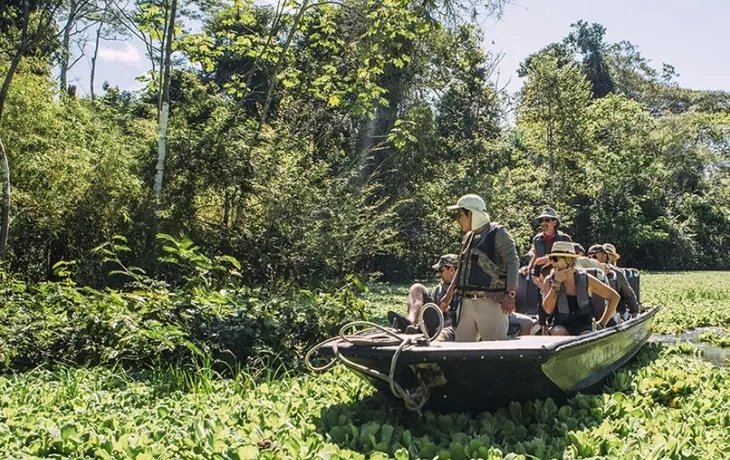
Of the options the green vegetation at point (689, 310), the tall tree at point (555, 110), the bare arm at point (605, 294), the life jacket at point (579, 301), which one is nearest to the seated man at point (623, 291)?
the bare arm at point (605, 294)

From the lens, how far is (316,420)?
→ 4.35 meters

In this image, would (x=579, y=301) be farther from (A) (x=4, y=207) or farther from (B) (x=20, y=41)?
(B) (x=20, y=41)

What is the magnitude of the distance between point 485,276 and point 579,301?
52.7 inches

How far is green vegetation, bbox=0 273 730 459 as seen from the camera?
3.56 meters

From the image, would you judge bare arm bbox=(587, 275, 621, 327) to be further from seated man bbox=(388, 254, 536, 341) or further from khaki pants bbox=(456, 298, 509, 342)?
khaki pants bbox=(456, 298, 509, 342)

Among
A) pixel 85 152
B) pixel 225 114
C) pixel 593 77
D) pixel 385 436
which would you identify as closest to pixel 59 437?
pixel 385 436

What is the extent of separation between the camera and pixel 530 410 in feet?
14.4

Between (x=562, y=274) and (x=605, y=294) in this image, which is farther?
(x=605, y=294)

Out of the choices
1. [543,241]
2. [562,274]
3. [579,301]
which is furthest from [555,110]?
[562,274]

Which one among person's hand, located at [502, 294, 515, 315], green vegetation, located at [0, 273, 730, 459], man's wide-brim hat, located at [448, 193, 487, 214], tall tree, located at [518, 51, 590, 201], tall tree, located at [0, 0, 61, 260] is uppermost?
tall tree, located at [518, 51, 590, 201]

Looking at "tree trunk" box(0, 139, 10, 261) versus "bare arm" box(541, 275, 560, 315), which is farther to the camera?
"tree trunk" box(0, 139, 10, 261)

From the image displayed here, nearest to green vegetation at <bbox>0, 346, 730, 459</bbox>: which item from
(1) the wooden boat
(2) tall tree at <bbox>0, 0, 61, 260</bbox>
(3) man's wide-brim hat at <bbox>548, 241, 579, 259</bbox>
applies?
(1) the wooden boat

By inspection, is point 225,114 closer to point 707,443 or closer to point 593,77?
point 707,443

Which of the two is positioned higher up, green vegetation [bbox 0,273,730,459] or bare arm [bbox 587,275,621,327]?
bare arm [bbox 587,275,621,327]
